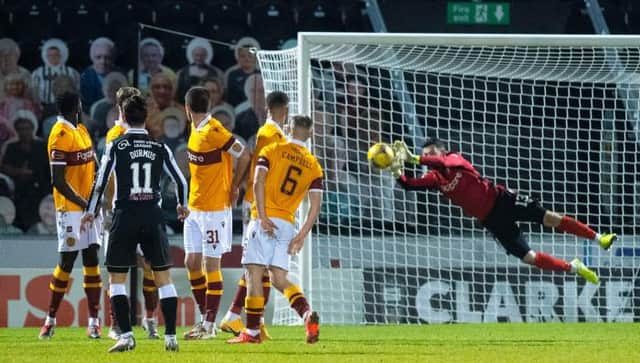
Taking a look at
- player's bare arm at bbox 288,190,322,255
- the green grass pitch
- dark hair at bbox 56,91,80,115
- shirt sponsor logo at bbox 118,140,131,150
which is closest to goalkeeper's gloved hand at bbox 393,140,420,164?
the green grass pitch

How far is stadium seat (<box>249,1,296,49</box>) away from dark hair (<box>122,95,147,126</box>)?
9.95 meters

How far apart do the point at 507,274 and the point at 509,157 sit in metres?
1.56

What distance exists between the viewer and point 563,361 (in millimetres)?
9266

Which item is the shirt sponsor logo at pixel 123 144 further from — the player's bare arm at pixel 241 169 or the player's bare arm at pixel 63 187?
the player's bare arm at pixel 63 187

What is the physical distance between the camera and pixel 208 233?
1169 cm

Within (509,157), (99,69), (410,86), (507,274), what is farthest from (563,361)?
(99,69)

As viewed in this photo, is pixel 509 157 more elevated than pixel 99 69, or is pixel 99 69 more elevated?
pixel 99 69

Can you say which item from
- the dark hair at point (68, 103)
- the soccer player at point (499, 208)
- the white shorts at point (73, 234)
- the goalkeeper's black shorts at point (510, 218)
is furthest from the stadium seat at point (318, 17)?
the white shorts at point (73, 234)

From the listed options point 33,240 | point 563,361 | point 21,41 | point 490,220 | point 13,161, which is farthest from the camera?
point 21,41

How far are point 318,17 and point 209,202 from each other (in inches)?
338

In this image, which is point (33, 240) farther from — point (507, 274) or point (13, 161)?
point (507, 274)

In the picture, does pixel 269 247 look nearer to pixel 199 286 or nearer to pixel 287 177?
pixel 287 177

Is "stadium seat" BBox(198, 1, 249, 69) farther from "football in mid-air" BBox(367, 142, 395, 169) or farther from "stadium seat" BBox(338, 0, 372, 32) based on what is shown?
"football in mid-air" BBox(367, 142, 395, 169)


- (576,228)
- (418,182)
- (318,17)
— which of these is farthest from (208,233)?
(318,17)
